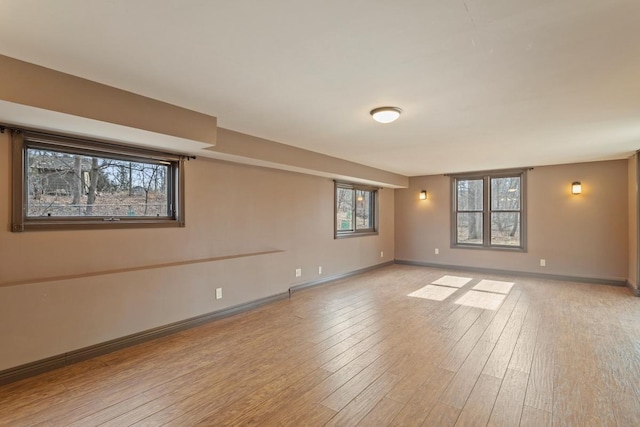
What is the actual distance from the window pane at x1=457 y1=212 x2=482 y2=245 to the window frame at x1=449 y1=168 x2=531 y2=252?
0.07m

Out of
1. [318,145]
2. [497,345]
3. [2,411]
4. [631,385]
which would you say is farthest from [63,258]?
[631,385]

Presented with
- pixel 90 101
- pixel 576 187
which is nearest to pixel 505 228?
pixel 576 187

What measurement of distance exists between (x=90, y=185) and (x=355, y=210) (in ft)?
16.3

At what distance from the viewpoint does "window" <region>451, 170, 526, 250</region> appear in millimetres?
6777

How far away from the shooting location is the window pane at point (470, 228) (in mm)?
7270

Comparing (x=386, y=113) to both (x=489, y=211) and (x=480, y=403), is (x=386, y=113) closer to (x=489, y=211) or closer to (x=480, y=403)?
(x=480, y=403)

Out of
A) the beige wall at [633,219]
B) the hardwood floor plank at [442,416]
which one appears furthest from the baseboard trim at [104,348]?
the beige wall at [633,219]

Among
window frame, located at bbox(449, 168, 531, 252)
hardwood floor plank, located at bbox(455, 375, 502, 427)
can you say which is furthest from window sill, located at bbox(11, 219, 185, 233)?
window frame, located at bbox(449, 168, 531, 252)

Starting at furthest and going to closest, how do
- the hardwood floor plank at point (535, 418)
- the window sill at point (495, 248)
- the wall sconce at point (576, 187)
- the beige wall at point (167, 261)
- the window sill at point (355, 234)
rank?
the window sill at point (495, 248)
the window sill at point (355, 234)
the wall sconce at point (576, 187)
the beige wall at point (167, 261)
the hardwood floor plank at point (535, 418)

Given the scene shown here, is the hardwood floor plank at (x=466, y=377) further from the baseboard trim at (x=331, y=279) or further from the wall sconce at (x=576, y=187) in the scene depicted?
the wall sconce at (x=576, y=187)

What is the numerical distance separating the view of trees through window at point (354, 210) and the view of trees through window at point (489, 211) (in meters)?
2.03

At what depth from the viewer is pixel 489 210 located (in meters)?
7.10

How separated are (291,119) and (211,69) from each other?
1.24 m

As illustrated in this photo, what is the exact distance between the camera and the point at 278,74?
2.42 metres
